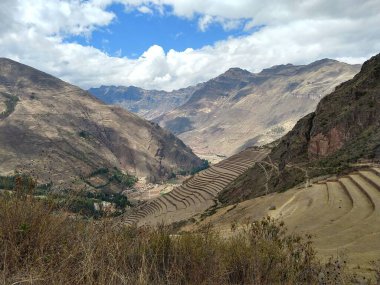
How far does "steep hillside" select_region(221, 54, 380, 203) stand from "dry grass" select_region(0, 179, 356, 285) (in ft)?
105

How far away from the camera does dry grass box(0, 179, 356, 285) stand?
5.02m

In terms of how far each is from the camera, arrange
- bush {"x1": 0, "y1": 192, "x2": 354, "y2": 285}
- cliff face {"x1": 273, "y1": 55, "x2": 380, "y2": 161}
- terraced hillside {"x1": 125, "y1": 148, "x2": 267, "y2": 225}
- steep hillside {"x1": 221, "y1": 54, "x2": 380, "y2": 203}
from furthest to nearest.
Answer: terraced hillside {"x1": 125, "y1": 148, "x2": 267, "y2": 225}, cliff face {"x1": 273, "y1": 55, "x2": 380, "y2": 161}, steep hillside {"x1": 221, "y1": 54, "x2": 380, "y2": 203}, bush {"x1": 0, "y1": 192, "x2": 354, "y2": 285}

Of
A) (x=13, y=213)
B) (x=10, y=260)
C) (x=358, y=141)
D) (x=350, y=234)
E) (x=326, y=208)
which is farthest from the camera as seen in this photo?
(x=358, y=141)

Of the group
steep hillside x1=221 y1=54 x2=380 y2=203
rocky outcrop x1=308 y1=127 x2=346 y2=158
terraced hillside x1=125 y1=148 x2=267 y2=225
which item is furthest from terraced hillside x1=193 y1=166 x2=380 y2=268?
terraced hillside x1=125 y1=148 x2=267 y2=225

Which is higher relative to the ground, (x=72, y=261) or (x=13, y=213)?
(x=13, y=213)

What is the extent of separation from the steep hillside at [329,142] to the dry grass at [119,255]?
32.0 meters

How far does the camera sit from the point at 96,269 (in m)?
4.91

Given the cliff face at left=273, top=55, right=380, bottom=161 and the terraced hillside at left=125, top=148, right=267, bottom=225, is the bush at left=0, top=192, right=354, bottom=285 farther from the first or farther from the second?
the terraced hillside at left=125, top=148, right=267, bottom=225

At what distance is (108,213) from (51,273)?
2.01 m

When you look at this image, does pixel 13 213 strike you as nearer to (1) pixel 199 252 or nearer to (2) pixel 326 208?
(1) pixel 199 252

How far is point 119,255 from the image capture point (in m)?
5.65

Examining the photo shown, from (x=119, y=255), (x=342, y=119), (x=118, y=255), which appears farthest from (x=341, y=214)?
(x=342, y=119)

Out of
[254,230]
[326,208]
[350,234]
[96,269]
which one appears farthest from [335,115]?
[96,269]

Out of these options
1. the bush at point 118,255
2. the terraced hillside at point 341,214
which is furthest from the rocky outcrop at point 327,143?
the bush at point 118,255
